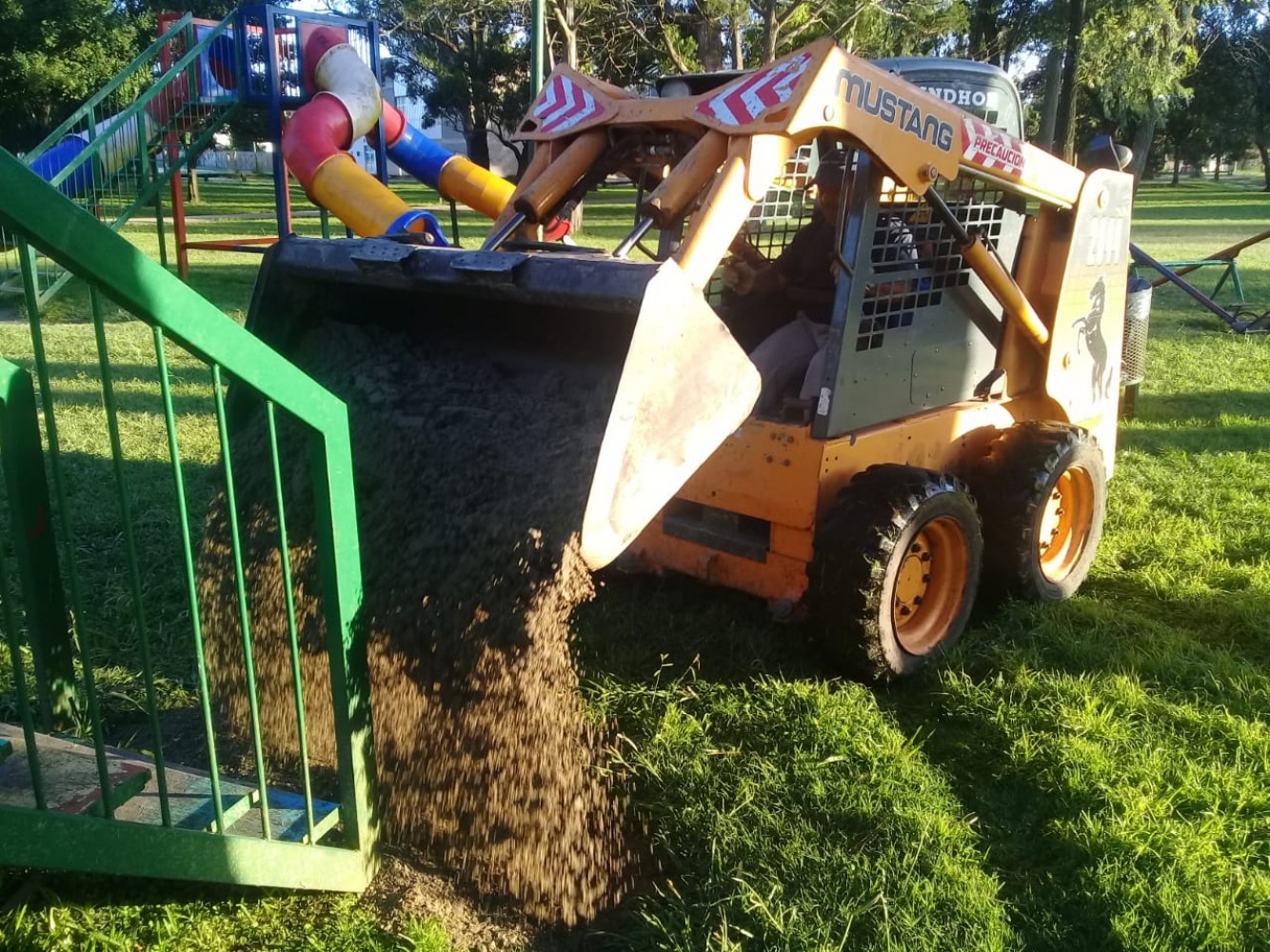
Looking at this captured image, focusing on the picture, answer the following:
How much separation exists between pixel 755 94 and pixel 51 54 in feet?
87.6

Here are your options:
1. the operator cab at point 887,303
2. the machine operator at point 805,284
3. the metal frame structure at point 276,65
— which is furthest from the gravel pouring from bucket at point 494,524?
the metal frame structure at point 276,65

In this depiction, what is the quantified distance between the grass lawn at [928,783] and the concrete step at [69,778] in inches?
15.2

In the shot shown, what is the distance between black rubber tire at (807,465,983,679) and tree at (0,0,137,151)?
84.9ft

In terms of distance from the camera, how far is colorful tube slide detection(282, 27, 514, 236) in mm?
5996

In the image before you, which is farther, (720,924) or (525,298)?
(525,298)

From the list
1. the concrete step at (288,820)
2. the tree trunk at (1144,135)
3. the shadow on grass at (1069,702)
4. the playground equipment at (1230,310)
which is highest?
the tree trunk at (1144,135)

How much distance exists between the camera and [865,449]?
3.60m

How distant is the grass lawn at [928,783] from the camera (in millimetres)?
2545

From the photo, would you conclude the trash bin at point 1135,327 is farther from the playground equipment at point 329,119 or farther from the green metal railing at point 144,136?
the green metal railing at point 144,136

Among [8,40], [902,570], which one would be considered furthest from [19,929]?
[8,40]

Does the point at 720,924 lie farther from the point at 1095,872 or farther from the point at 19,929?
the point at 19,929

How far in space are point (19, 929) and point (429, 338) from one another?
6.18 ft

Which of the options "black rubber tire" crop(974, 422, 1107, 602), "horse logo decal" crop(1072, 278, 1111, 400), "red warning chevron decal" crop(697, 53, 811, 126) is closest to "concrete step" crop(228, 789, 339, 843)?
"red warning chevron decal" crop(697, 53, 811, 126)

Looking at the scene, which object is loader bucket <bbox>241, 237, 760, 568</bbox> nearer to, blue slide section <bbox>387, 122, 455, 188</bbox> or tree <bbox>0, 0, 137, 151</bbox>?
blue slide section <bbox>387, 122, 455, 188</bbox>
